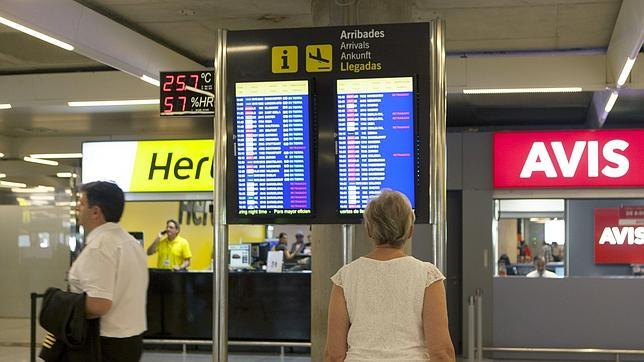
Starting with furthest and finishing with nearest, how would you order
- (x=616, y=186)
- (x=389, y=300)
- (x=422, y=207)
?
(x=616, y=186) < (x=422, y=207) < (x=389, y=300)

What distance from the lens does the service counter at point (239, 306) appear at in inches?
448

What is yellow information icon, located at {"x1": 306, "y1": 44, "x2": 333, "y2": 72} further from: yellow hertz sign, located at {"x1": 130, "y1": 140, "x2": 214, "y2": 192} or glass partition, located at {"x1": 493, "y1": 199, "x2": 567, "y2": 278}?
glass partition, located at {"x1": 493, "y1": 199, "x2": 567, "y2": 278}

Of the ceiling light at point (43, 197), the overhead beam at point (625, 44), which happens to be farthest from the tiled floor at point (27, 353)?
the overhead beam at point (625, 44)

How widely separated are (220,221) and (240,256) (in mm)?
7077

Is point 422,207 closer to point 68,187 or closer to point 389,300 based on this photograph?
point 389,300

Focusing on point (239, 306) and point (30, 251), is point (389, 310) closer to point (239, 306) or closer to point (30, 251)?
point (239, 306)

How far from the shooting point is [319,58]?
530cm

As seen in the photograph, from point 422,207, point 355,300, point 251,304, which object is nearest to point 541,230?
point 251,304

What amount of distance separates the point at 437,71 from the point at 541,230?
25.7ft

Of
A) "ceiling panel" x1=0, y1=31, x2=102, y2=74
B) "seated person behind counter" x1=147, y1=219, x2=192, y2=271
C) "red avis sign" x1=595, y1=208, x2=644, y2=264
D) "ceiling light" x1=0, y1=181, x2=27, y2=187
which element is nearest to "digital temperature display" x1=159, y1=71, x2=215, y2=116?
"ceiling panel" x1=0, y1=31, x2=102, y2=74

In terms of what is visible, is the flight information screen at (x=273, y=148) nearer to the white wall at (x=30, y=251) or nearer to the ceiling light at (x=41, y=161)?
the white wall at (x=30, y=251)

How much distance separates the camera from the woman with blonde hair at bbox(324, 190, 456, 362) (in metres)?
2.96

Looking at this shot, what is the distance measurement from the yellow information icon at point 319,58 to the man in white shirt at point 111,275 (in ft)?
5.99

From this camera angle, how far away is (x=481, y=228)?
37.6ft
